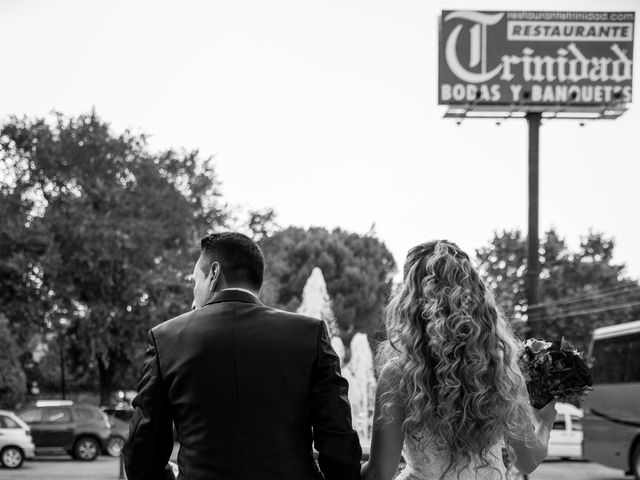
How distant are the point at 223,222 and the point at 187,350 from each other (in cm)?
3184

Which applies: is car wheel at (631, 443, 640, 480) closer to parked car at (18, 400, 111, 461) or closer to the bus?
the bus

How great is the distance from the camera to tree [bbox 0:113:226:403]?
31688mm

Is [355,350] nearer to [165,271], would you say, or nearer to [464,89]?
[165,271]

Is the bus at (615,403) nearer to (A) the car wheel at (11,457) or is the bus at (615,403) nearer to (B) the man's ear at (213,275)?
(A) the car wheel at (11,457)

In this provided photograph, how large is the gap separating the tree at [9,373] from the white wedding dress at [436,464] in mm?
29605

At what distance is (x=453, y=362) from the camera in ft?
12.3

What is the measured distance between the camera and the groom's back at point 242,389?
352 cm

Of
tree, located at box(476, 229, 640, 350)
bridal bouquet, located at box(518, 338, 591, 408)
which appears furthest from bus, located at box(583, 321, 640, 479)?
tree, located at box(476, 229, 640, 350)

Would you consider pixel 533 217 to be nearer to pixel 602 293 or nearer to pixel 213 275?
pixel 602 293

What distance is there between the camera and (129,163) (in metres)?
33.6

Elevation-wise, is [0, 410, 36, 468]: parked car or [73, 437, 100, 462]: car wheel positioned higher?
[0, 410, 36, 468]: parked car

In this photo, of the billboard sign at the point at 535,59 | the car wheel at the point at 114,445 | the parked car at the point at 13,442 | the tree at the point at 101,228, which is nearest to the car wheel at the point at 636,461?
the parked car at the point at 13,442

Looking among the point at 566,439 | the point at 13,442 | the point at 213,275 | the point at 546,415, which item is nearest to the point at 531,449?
the point at 546,415

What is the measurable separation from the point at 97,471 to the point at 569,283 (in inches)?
1441
